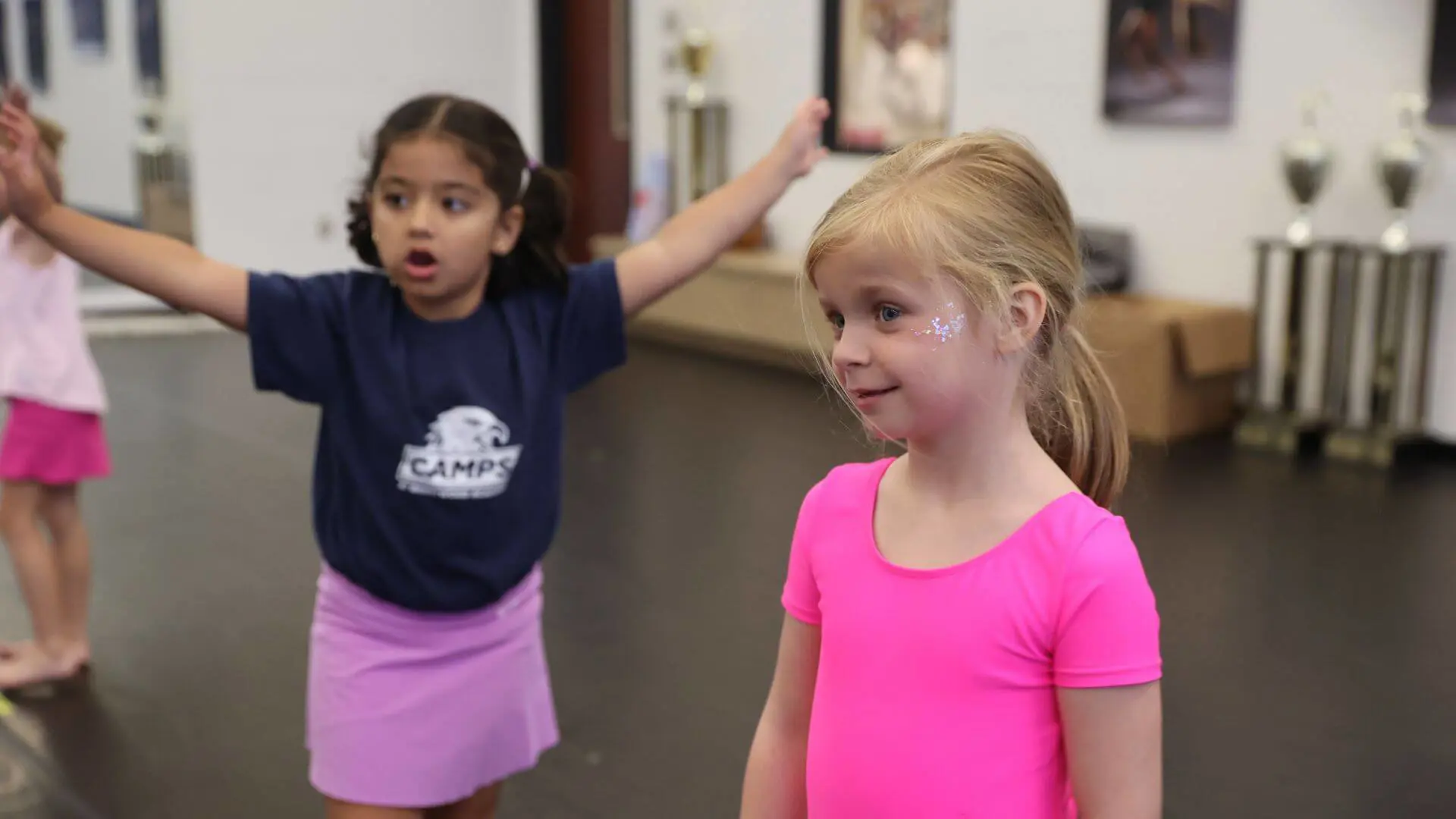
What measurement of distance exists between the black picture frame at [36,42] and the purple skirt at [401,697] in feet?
27.3

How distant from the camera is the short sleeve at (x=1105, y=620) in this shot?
90cm

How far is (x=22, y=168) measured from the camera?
1.41 meters

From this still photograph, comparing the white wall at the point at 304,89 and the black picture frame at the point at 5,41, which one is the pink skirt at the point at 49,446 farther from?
the black picture frame at the point at 5,41

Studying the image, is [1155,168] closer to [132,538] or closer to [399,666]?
[132,538]

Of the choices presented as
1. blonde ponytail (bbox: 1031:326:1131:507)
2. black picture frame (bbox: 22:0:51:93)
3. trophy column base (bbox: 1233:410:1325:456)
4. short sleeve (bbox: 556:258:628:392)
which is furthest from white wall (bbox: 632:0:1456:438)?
black picture frame (bbox: 22:0:51:93)

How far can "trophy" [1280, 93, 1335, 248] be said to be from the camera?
4.67m

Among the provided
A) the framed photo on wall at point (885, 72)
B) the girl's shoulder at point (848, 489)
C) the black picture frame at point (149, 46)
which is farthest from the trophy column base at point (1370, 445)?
the black picture frame at point (149, 46)

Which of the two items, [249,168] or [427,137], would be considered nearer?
[427,137]

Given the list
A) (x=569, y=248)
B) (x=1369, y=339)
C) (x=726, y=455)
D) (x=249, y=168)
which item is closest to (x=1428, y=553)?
(x=1369, y=339)

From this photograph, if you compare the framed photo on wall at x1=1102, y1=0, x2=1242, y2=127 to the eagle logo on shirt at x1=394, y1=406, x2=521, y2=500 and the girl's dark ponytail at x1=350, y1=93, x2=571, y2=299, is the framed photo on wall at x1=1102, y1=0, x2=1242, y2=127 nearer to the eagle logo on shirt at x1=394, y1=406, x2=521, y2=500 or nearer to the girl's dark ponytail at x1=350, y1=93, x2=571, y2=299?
the girl's dark ponytail at x1=350, y1=93, x2=571, y2=299

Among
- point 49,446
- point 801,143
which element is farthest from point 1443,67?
point 49,446

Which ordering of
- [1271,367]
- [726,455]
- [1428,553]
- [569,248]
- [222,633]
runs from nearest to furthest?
[222,633] → [1428,553] → [726,455] → [1271,367] → [569,248]

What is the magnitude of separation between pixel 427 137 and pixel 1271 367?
14.0 feet

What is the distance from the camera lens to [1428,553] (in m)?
3.64
